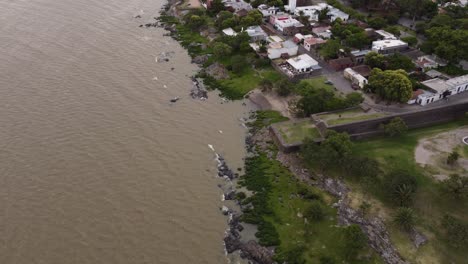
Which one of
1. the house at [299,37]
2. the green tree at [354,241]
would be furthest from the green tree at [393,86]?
the green tree at [354,241]

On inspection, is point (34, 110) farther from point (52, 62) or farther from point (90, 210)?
point (90, 210)

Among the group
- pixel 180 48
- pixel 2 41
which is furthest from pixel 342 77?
pixel 2 41

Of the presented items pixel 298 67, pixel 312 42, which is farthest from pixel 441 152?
pixel 312 42

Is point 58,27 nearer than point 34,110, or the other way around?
point 34,110

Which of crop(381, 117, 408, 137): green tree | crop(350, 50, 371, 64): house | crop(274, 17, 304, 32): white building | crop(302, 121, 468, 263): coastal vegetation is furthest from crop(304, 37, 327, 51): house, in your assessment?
crop(302, 121, 468, 263): coastal vegetation

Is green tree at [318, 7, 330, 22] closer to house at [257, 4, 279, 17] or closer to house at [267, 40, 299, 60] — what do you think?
house at [257, 4, 279, 17]

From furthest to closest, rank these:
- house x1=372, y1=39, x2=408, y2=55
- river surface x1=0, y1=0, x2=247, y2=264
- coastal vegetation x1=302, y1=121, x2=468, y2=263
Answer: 1. house x1=372, y1=39, x2=408, y2=55
2. river surface x1=0, y1=0, x2=247, y2=264
3. coastal vegetation x1=302, y1=121, x2=468, y2=263

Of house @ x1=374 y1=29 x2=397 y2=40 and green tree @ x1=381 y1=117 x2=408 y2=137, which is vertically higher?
house @ x1=374 y1=29 x2=397 y2=40
